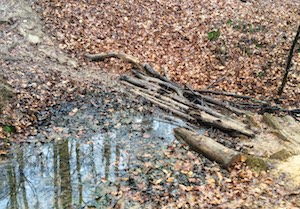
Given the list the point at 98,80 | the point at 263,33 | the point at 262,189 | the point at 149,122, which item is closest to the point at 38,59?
the point at 98,80

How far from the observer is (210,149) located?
6.83 metres

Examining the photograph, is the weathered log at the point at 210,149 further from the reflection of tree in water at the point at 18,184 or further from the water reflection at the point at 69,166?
the reflection of tree in water at the point at 18,184

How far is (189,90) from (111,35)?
13.5 feet

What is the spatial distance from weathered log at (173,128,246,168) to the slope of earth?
11.4 ft

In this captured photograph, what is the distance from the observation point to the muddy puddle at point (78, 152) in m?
5.77

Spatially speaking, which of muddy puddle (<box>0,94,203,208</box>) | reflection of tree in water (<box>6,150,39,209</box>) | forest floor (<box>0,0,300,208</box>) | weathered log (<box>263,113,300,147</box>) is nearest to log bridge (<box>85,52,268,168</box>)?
forest floor (<box>0,0,300,208</box>)

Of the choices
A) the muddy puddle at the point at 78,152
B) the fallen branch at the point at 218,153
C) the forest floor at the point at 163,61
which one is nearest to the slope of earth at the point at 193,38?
the forest floor at the point at 163,61

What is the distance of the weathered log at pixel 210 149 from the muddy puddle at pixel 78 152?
0.36m

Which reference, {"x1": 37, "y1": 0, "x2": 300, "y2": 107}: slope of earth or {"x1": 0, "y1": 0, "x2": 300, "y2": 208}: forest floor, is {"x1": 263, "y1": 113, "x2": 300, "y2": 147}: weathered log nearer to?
{"x1": 0, "y1": 0, "x2": 300, "y2": 208}: forest floor

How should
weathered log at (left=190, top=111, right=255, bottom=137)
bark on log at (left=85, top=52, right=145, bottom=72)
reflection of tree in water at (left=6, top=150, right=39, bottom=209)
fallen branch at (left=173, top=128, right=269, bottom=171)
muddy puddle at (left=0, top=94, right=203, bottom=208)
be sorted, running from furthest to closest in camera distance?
bark on log at (left=85, top=52, right=145, bottom=72) → weathered log at (left=190, top=111, right=255, bottom=137) → fallen branch at (left=173, top=128, right=269, bottom=171) → muddy puddle at (left=0, top=94, right=203, bottom=208) → reflection of tree in water at (left=6, top=150, right=39, bottom=209)

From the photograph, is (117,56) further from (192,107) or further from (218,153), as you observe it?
(218,153)

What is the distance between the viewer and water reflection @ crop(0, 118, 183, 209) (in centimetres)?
567

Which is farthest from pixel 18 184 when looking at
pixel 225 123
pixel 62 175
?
pixel 225 123

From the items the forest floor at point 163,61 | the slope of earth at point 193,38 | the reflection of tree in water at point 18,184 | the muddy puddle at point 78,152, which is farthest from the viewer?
the slope of earth at point 193,38
